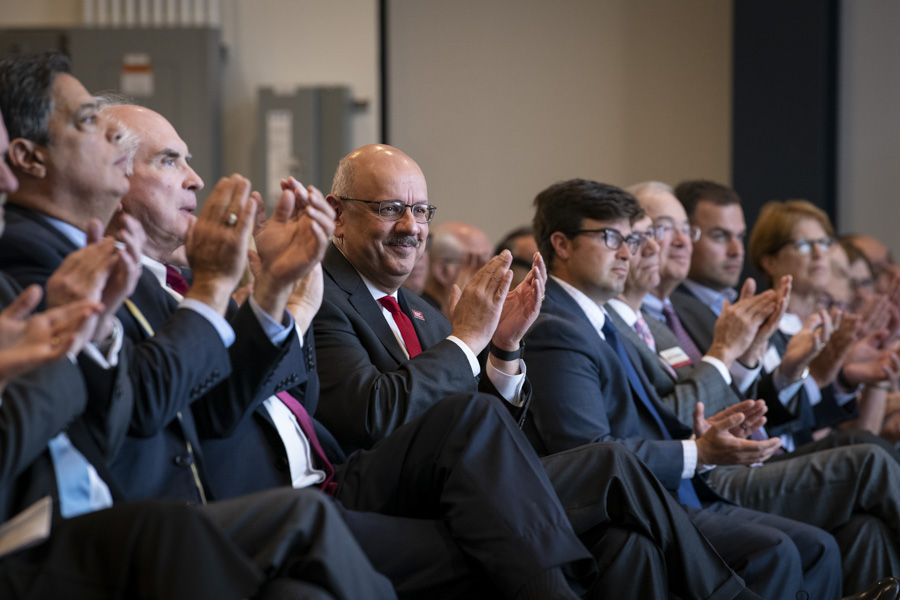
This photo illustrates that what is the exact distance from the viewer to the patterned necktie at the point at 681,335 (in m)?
3.97

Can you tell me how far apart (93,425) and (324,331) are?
910mm

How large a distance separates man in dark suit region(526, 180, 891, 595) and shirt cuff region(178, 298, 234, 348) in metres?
1.16

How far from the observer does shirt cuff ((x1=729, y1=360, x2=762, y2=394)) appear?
12.0ft

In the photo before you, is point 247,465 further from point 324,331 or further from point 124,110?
point 124,110

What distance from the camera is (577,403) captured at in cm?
281

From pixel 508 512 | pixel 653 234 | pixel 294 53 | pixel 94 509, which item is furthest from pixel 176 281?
pixel 294 53

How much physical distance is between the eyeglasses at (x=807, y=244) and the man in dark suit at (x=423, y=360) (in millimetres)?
2270

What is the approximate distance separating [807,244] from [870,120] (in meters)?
2.41

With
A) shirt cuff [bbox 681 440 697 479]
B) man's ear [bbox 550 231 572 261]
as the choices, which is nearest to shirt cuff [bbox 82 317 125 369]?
shirt cuff [bbox 681 440 697 479]

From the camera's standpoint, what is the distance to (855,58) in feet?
21.5

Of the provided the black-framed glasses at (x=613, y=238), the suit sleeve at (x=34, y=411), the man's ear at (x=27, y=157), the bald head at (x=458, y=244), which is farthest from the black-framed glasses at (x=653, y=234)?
the suit sleeve at (x=34, y=411)

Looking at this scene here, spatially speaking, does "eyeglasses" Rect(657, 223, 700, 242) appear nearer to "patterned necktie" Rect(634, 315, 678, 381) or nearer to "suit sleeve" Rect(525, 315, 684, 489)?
"patterned necktie" Rect(634, 315, 678, 381)

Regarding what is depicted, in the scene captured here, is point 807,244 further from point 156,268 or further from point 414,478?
point 156,268

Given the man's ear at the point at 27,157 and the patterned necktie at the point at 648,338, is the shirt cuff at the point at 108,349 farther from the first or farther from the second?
the patterned necktie at the point at 648,338
